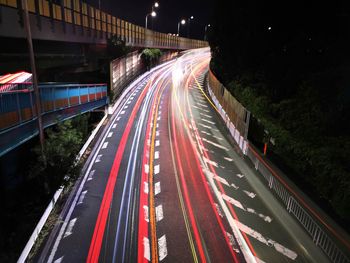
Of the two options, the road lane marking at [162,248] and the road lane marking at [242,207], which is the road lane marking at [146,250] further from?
the road lane marking at [242,207]

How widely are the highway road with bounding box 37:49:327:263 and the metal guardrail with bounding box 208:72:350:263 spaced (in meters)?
0.42

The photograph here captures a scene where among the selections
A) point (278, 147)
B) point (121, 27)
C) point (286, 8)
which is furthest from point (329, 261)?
point (121, 27)

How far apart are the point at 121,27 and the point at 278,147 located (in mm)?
36830

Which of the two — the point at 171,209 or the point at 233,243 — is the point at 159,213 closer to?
the point at 171,209

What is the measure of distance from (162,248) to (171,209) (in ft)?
9.90

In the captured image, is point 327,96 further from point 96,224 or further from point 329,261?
point 96,224

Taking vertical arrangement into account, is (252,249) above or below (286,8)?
below

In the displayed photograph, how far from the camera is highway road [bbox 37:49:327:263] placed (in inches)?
453

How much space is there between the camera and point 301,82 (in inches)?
849

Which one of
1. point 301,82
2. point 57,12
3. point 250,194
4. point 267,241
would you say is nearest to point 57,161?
point 250,194

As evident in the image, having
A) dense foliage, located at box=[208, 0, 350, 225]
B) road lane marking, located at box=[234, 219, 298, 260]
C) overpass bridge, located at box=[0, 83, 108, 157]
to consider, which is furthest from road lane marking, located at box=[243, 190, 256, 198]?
overpass bridge, located at box=[0, 83, 108, 157]

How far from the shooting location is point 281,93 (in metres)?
23.3

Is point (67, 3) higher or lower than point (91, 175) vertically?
higher

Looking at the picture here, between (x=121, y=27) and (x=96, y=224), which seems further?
(x=121, y=27)
